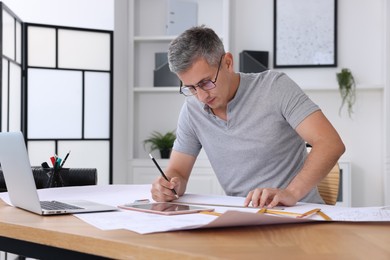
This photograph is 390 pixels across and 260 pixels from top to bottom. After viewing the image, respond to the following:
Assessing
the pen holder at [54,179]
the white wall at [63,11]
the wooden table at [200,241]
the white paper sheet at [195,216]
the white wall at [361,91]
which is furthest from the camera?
the white wall at [63,11]

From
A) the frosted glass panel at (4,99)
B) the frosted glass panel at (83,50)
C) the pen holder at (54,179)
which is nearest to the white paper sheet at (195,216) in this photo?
the pen holder at (54,179)

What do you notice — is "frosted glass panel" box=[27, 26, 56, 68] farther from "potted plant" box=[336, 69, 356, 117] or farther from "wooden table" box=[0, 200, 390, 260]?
"wooden table" box=[0, 200, 390, 260]

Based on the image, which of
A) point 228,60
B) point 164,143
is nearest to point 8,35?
point 164,143

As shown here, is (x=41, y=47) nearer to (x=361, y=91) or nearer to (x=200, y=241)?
(x=361, y=91)

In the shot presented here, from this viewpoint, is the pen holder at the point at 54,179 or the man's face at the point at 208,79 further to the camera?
the pen holder at the point at 54,179

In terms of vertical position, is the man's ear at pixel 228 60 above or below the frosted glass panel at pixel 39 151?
above

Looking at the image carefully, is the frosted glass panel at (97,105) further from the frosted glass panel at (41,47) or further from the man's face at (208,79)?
the man's face at (208,79)

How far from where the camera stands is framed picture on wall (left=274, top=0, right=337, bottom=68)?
16.6 ft

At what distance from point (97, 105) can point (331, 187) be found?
3310 millimetres

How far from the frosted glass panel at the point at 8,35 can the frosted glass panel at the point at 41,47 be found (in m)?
0.24

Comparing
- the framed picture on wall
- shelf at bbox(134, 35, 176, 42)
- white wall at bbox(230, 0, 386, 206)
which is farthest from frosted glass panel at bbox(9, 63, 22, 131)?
white wall at bbox(230, 0, 386, 206)

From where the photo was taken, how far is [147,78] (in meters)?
5.32

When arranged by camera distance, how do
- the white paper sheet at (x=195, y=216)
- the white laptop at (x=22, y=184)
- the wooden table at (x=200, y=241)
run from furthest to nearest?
the white laptop at (x=22, y=184) < the white paper sheet at (x=195, y=216) < the wooden table at (x=200, y=241)

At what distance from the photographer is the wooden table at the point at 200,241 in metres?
0.94
